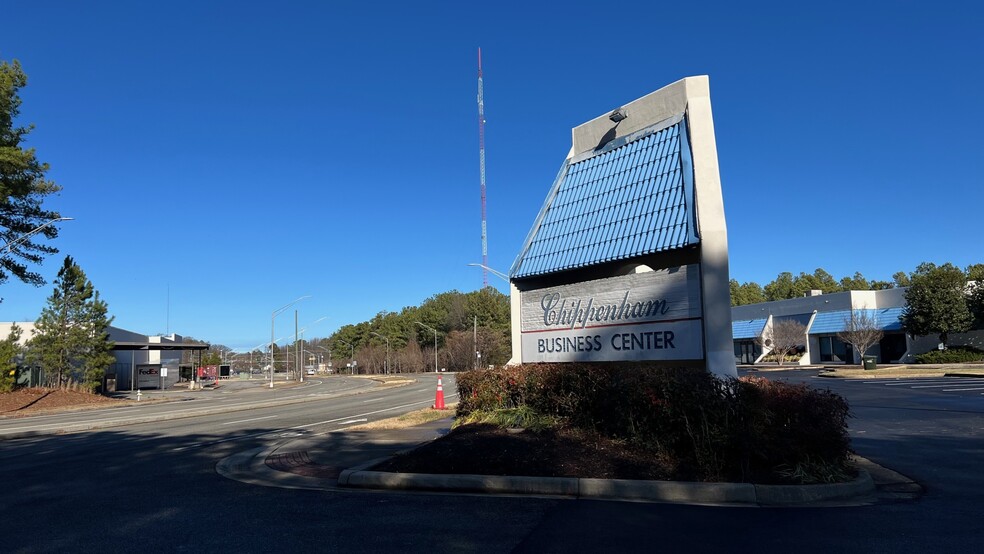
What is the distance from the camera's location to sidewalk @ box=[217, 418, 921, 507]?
7062 mm

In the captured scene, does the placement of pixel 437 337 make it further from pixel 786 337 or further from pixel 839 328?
pixel 839 328

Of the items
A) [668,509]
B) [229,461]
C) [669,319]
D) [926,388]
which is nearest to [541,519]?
[668,509]

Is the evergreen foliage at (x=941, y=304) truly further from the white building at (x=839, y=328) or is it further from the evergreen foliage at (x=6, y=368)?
the evergreen foliage at (x=6, y=368)

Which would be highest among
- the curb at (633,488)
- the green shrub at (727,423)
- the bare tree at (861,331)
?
the bare tree at (861,331)

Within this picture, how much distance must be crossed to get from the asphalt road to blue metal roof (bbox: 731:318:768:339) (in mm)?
57410

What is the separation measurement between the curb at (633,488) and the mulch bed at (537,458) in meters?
0.30

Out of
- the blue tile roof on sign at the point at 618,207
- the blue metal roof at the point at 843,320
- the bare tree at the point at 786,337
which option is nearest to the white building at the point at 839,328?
the blue metal roof at the point at 843,320

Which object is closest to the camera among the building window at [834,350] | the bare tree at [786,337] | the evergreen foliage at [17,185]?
the evergreen foliage at [17,185]

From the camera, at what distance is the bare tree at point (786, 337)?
189ft

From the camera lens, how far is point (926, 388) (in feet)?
80.9

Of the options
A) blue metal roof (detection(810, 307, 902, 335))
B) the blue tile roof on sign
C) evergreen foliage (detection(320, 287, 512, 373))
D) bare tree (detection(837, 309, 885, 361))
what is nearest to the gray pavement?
the blue tile roof on sign

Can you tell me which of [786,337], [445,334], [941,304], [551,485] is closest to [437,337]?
[445,334]

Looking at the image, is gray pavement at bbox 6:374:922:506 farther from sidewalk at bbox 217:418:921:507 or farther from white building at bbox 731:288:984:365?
white building at bbox 731:288:984:365

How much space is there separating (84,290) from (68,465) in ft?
93.5
